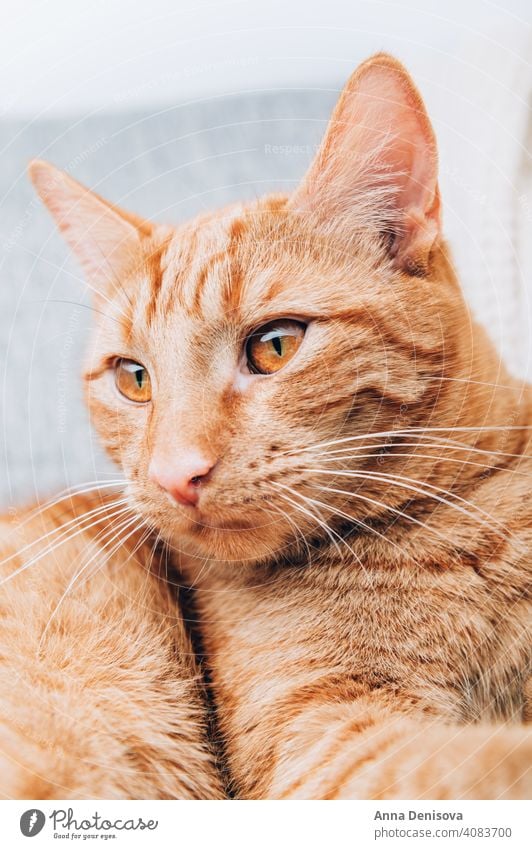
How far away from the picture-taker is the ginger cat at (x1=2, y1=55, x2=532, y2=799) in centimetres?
72

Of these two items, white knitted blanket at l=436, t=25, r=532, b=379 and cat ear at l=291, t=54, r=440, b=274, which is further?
white knitted blanket at l=436, t=25, r=532, b=379

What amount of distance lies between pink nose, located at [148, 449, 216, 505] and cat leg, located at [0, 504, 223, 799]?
0.21 m

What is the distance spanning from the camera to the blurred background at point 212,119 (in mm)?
869

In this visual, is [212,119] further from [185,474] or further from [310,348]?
[185,474]

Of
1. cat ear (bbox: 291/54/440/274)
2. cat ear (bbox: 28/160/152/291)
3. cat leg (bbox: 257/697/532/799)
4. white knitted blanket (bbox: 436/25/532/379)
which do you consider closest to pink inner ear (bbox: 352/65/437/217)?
cat ear (bbox: 291/54/440/274)

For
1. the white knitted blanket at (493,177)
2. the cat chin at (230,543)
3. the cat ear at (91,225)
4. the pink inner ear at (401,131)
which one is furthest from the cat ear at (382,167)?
the cat chin at (230,543)

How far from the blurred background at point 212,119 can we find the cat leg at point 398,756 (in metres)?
0.42

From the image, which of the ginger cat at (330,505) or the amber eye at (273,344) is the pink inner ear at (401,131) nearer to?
the ginger cat at (330,505)

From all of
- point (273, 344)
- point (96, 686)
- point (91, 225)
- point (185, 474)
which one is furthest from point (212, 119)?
point (96, 686)

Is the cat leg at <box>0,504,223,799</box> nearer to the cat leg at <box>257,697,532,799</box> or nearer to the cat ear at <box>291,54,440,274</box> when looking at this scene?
the cat leg at <box>257,697,532,799</box>

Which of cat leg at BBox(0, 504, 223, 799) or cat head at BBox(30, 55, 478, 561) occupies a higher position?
cat head at BBox(30, 55, 478, 561)
